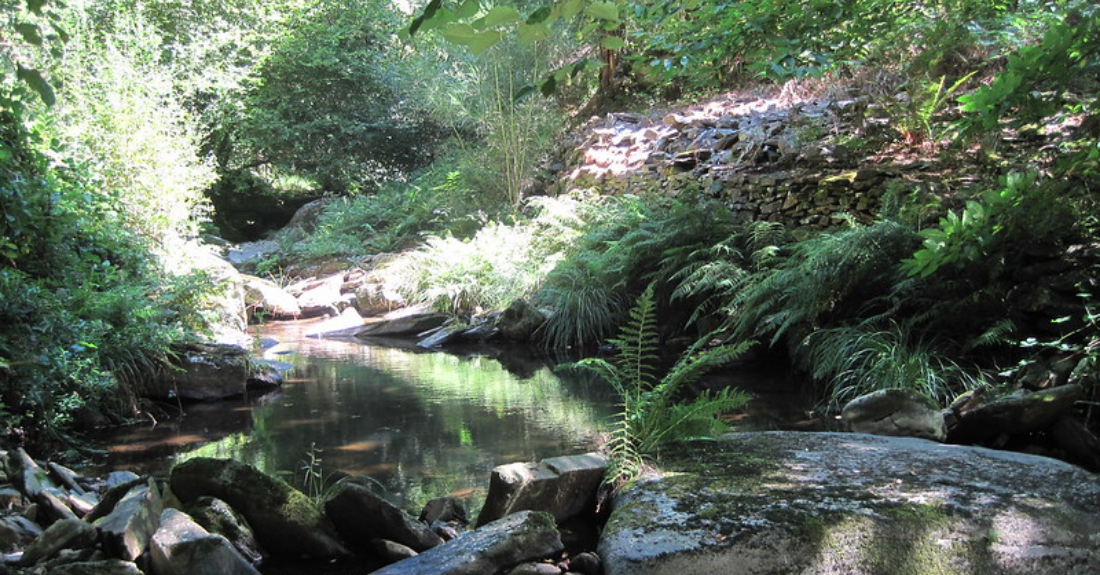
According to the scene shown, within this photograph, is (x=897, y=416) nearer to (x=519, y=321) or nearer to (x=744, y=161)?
(x=519, y=321)

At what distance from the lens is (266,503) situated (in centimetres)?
262

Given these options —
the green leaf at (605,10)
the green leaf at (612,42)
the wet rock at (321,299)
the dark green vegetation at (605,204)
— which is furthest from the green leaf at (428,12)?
the wet rock at (321,299)

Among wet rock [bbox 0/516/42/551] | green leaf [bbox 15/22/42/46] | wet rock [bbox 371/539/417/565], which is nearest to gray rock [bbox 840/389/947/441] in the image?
wet rock [bbox 371/539/417/565]

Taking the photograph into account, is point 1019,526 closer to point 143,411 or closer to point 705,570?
point 705,570

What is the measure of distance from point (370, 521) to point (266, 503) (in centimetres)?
38

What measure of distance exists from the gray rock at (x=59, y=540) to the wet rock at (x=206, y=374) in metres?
3.11

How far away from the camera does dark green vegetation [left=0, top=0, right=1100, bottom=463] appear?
3.65 m

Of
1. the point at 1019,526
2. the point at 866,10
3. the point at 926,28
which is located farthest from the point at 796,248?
the point at 1019,526

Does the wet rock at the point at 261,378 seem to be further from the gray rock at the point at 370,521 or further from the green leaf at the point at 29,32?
the green leaf at the point at 29,32

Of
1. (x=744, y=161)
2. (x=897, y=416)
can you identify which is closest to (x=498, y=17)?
(x=897, y=416)

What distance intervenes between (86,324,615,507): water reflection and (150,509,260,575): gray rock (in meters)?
0.99

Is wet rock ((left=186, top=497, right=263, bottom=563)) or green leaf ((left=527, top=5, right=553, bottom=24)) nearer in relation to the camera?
green leaf ((left=527, top=5, right=553, bottom=24))

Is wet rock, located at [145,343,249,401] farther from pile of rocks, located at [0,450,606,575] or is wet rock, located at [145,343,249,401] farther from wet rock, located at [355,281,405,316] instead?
wet rock, located at [355,281,405,316]

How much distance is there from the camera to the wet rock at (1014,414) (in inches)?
125
